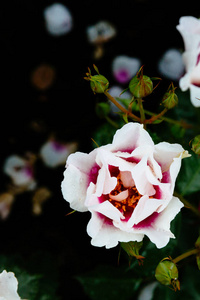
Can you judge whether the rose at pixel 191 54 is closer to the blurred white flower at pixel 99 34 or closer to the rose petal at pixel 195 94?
the rose petal at pixel 195 94

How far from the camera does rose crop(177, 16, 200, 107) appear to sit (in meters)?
0.78

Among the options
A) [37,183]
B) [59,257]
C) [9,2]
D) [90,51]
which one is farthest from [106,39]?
[59,257]

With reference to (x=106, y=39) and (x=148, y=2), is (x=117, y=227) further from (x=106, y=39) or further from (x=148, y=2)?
(x=148, y=2)

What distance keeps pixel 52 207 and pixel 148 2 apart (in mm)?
649

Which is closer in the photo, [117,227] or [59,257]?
[117,227]

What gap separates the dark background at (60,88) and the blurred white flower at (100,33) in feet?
0.07

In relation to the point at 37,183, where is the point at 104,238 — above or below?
above

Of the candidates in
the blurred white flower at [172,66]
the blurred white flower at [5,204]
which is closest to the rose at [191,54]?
the blurred white flower at [172,66]

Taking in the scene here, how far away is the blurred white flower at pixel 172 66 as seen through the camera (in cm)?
119

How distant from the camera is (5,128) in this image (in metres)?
1.22

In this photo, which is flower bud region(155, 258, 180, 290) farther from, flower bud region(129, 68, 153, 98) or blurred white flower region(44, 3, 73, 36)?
blurred white flower region(44, 3, 73, 36)

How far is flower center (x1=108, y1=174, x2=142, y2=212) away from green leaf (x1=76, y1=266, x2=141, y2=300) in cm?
35

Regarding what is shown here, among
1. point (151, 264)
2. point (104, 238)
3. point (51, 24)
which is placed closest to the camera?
point (104, 238)

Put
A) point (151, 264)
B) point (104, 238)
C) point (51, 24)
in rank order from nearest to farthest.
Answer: point (104, 238) → point (151, 264) → point (51, 24)
